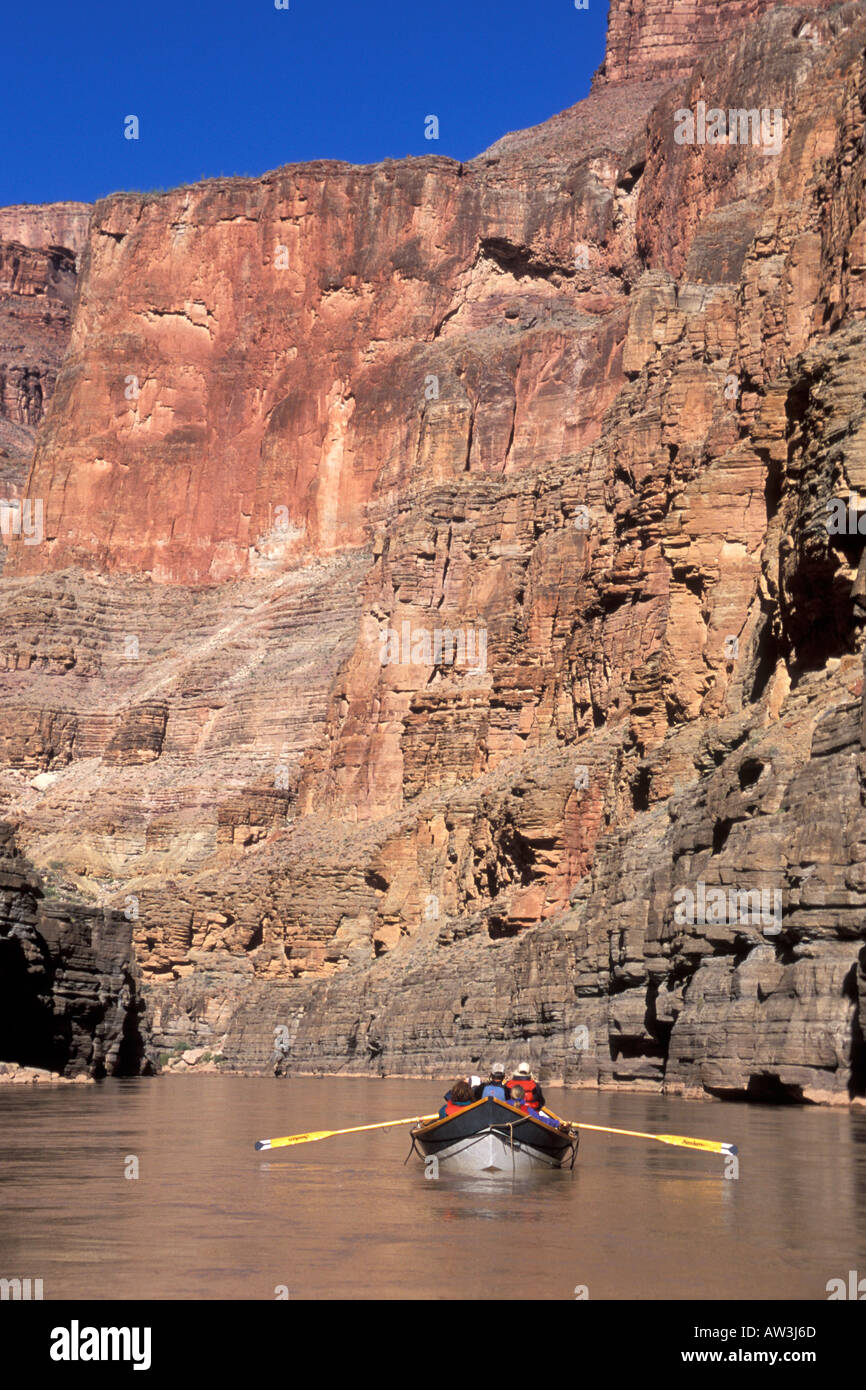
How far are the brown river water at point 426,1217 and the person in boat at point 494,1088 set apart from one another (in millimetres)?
1145

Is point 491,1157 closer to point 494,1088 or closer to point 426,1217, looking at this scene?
point 494,1088

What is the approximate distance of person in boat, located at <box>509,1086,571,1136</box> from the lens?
24.5m

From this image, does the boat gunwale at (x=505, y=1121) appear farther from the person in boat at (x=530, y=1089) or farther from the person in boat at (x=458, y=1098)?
the person in boat at (x=530, y=1089)

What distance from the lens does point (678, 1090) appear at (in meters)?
39.7

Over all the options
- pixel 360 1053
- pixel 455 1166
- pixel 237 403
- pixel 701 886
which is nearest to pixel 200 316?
pixel 237 403

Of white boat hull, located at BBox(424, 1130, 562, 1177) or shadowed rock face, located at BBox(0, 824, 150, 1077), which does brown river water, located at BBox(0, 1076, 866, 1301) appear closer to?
white boat hull, located at BBox(424, 1130, 562, 1177)

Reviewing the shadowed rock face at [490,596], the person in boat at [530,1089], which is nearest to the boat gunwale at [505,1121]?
the person in boat at [530,1089]

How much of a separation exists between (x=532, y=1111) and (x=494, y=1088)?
0.54 meters

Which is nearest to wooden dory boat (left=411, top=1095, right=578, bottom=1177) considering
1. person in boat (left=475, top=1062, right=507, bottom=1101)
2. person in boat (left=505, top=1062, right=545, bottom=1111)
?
person in boat (left=475, top=1062, right=507, bottom=1101)

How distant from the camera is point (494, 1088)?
81.7ft

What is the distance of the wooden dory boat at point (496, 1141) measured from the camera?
2417cm
